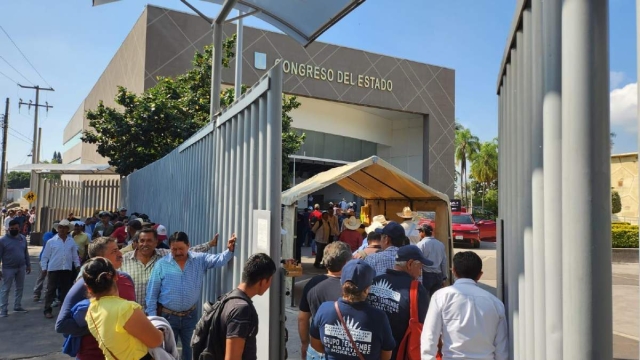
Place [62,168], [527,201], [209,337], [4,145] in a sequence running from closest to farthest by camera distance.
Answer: [527,201]
[209,337]
[62,168]
[4,145]

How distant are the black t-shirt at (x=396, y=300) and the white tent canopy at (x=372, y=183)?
244 inches

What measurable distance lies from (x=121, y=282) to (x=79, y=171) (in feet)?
66.0

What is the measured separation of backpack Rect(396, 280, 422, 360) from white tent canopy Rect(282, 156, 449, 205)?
20.8 feet

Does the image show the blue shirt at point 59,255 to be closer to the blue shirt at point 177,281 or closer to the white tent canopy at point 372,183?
the white tent canopy at point 372,183

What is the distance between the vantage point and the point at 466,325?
9.52 feet

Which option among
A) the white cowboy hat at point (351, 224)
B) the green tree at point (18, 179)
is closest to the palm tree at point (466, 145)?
the white cowboy hat at point (351, 224)

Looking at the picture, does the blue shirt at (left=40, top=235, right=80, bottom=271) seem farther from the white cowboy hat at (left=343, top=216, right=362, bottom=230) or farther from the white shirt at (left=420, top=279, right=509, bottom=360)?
the white shirt at (left=420, top=279, right=509, bottom=360)

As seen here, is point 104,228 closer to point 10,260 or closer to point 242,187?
point 10,260

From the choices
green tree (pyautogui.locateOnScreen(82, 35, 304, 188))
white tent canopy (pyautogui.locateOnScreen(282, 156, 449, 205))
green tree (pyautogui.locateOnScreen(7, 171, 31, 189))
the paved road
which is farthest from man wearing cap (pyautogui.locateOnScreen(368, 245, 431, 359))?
green tree (pyautogui.locateOnScreen(7, 171, 31, 189))

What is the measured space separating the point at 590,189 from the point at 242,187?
3179 mm

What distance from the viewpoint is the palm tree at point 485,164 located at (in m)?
56.1

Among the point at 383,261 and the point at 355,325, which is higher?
the point at 383,261

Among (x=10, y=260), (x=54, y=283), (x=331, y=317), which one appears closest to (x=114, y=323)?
(x=331, y=317)

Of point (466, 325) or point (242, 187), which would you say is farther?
point (242, 187)
